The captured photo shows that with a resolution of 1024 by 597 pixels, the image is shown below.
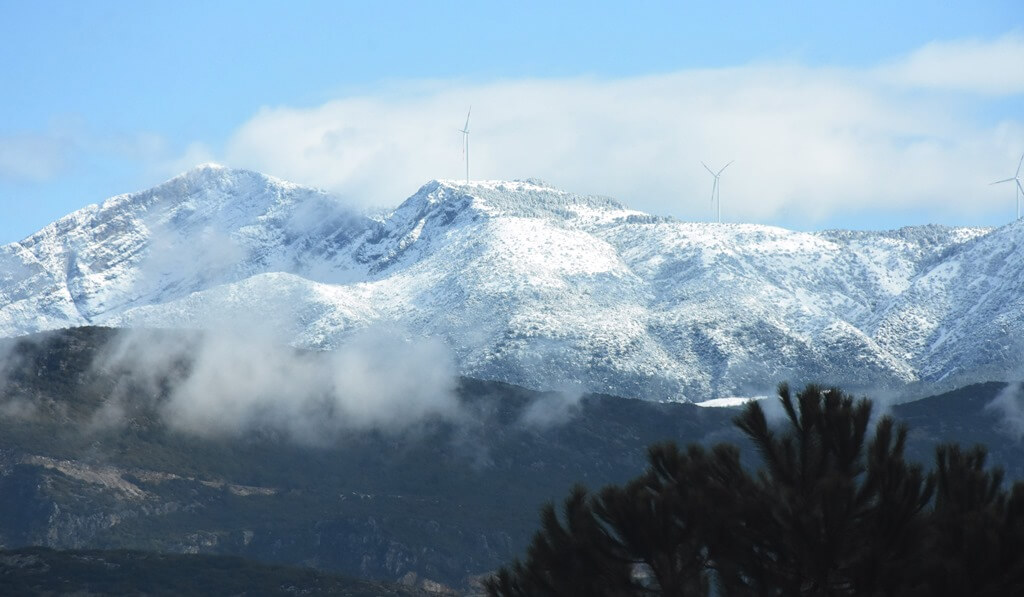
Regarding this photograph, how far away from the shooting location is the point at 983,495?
170 ft

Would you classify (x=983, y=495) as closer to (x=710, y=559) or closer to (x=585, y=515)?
(x=710, y=559)

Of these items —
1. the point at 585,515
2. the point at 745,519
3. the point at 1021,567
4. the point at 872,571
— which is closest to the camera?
the point at 1021,567

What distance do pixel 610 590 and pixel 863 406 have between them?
30.3 ft

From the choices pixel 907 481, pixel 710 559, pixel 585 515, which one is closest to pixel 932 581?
pixel 907 481

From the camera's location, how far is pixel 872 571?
48906 millimetres

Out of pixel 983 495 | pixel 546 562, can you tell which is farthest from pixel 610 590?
pixel 983 495

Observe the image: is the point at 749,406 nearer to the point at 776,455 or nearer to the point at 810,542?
the point at 776,455

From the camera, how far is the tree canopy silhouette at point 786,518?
4894 cm

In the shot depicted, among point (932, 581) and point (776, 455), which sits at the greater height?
point (776, 455)

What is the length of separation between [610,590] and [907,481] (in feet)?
31.2

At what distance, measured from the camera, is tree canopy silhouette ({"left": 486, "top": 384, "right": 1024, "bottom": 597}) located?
48938 millimetres

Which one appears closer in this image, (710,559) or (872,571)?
(872,571)

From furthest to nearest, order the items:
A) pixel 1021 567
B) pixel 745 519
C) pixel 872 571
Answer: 1. pixel 745 519
2. pixel 872 571
3. pixel 1021 567

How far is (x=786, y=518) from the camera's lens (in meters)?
50.0
